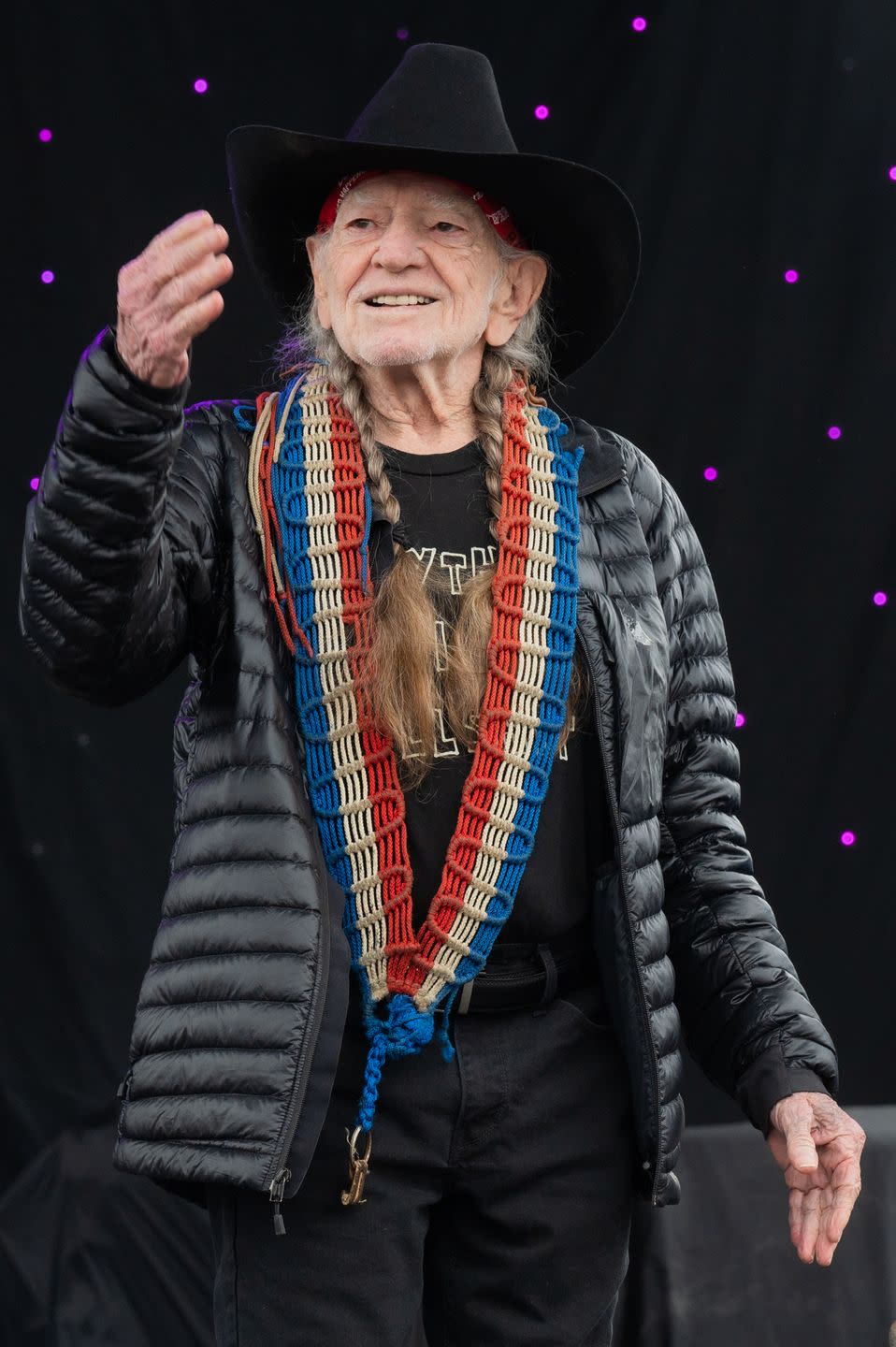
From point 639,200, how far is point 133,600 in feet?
6.98

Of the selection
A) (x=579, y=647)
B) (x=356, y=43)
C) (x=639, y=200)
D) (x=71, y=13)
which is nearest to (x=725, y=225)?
(x=639, y=200)

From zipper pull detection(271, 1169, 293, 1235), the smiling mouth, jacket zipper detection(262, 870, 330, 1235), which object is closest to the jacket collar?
the smiling mouth

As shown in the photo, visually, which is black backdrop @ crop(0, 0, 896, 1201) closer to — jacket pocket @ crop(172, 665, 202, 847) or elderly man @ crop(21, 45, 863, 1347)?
elderly man @ crop(21, 45, 863, 1347)

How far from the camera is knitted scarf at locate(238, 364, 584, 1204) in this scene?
5.53ft

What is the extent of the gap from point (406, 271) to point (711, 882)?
0.85m

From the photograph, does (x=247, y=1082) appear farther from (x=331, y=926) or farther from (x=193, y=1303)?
(x=193, y=1303)

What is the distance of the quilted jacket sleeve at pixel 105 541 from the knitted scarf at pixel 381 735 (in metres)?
0.19

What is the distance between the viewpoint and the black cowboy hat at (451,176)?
1856mm

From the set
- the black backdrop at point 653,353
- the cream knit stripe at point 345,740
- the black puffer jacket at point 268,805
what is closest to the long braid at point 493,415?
the black puffer jacket at point 268,805

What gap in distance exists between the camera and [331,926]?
5.16 ft

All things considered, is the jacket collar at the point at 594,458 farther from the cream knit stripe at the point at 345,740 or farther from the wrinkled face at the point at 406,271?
the cream knit stripe at the point at 345,740

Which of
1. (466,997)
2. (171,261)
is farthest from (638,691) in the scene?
(171,261)

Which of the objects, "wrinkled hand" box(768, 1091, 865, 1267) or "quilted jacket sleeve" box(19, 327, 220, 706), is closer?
"quilted jacket sleeve" box(19, 327, 220, 706)

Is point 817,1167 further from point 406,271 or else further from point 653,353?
point 653,353
